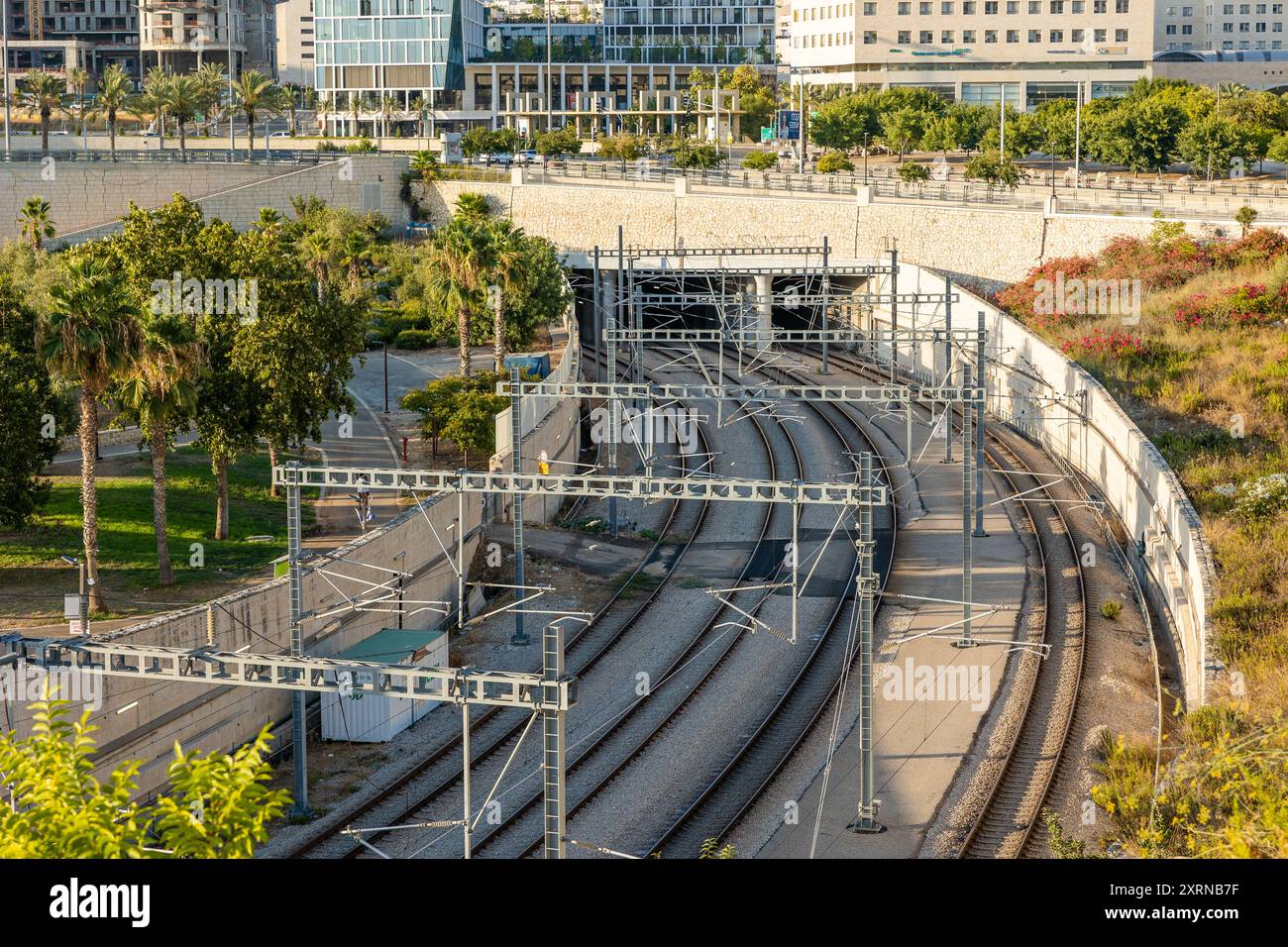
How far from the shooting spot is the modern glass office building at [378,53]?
140 m

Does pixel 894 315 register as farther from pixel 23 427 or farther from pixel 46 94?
pixel 46 94

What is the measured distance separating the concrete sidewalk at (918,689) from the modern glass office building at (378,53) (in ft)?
339

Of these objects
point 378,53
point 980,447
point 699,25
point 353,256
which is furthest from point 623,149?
point 980,447

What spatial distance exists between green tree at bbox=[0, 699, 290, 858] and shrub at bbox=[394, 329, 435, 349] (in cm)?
5518

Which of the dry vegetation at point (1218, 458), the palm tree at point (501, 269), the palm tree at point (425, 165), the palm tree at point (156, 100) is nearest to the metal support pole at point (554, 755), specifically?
the dry vegetation at point (1218, 458)

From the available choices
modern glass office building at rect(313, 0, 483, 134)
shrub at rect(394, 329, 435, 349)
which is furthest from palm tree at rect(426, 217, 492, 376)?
modern glass office building at rect(313, 0, 483, 134)

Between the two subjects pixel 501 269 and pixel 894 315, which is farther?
pixel 501 269

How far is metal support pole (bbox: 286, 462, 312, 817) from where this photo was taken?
87.8 feet

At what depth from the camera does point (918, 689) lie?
106 feet

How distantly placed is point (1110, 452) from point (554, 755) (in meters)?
29.5

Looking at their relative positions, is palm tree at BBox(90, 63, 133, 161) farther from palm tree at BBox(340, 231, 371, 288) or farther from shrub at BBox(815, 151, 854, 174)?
shrub at BBox(815, 151, 854, 174)

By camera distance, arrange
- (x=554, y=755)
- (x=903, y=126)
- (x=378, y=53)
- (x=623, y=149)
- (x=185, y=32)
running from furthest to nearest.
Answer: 1. (x=185, y=32)
2. (x=378, y=53)
3. (x=623, y=149)
4. (x=903, y=126)
5. (x=554, y=755)

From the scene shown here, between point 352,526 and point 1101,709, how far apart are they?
19049mm

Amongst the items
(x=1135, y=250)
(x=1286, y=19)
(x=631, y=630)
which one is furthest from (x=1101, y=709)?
(x=1286, y=19)
